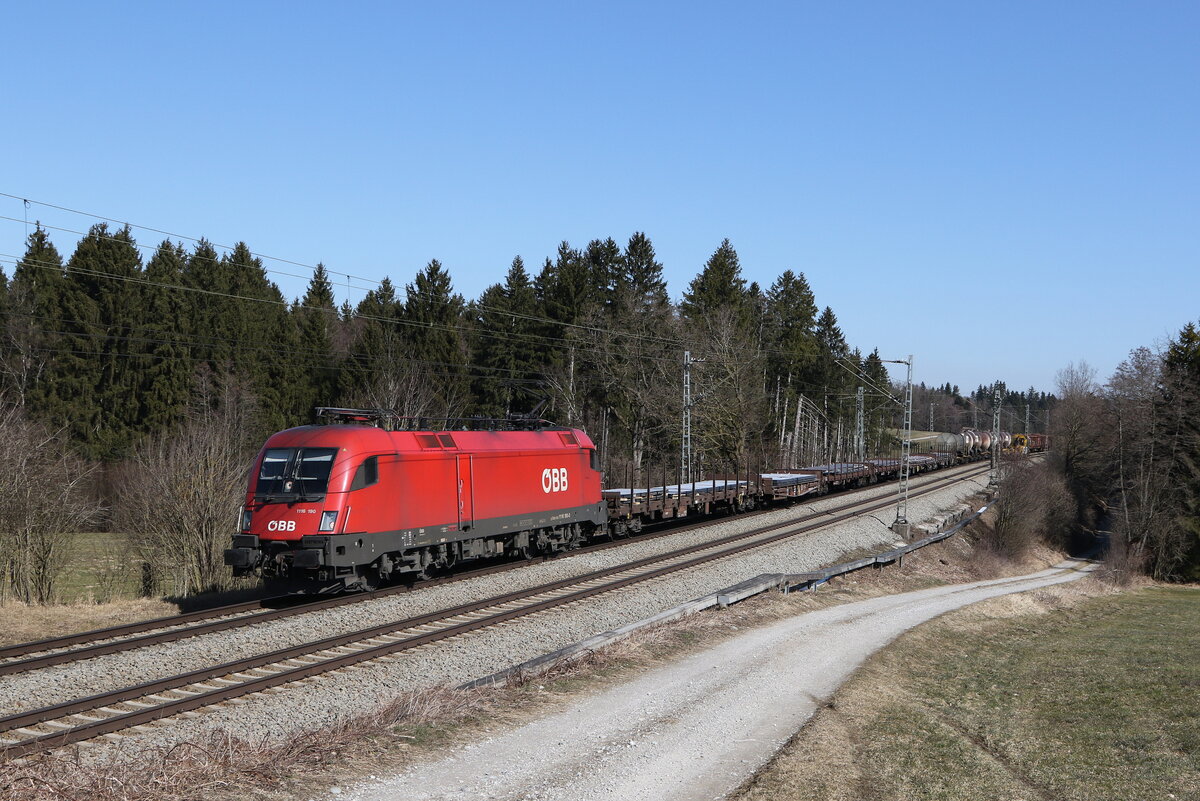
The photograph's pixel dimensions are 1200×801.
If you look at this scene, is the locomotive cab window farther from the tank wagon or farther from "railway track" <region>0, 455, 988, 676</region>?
"railway track" <region>0, 455, 988, 676</region>

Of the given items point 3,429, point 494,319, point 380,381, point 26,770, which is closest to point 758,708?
point 26,770

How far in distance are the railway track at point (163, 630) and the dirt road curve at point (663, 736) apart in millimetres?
7100

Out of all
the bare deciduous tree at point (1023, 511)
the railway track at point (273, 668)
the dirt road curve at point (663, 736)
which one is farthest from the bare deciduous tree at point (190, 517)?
the bare deciduous tree at point (1023, 511)

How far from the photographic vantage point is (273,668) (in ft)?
45.2

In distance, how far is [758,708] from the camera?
12344 mm

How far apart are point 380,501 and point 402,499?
740mm

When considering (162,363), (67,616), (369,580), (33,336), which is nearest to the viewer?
(67,616)

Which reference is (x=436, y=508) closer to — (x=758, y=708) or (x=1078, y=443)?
(x=758, y=708)

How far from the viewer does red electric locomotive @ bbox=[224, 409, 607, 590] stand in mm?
18625

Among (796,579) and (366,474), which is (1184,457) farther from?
(366,474)

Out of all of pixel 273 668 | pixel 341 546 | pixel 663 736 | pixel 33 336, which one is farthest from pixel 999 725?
pixel 33 336

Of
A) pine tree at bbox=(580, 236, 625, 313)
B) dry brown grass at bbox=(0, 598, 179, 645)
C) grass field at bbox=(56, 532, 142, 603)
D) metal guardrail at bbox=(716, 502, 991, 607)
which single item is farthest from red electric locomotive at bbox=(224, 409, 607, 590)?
pine tree at bbox=(580, 236, 625, 313)

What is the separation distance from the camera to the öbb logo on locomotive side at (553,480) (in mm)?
26152

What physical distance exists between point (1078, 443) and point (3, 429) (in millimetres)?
77931
